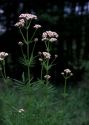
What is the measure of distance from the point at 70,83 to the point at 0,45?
1632 mm

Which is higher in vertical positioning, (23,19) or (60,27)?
(23,19)

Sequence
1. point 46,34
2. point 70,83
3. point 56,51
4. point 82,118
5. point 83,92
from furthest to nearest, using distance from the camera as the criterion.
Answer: point 56,51 → point 70,83 → point 83,92 → point 82,118 → point 46,34

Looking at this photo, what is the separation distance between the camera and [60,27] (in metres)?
9.32

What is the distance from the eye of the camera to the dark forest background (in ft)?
30.3

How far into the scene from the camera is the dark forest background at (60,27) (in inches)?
364

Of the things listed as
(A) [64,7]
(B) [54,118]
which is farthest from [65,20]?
(B) [54,118]

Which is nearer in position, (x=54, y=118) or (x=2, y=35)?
(x=54, y=118)

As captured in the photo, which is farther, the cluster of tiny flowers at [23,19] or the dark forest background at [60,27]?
the dark forest background at [60,27]

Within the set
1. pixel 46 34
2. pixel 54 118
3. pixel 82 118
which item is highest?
pixel 46 34

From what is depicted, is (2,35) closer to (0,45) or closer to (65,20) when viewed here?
(0,45)

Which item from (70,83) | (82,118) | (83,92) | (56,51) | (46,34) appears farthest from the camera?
(56,51)

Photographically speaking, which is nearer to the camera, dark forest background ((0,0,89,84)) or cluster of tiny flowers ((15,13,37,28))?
cluster of tiny flowers ((15,13,37,28))

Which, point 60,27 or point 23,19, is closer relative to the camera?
point 23,19

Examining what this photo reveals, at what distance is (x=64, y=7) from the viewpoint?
9.39m
